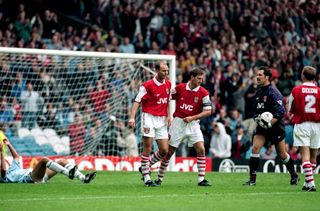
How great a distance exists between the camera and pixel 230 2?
32.1 meters

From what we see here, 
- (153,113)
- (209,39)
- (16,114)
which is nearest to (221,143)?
(209,39)

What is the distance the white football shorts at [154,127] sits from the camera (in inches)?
634

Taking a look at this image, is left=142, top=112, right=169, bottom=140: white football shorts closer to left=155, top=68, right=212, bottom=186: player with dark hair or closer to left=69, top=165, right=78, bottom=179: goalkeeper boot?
left=155, top=68, right=212, bottom=186: player with dark hair

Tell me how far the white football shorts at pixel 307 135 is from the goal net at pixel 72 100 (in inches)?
296

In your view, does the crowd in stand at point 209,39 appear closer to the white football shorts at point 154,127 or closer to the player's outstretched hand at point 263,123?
the white football shorts at point 154,127

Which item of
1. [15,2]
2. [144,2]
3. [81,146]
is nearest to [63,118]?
[81,146]

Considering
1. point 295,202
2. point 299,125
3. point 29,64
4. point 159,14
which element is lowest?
point 295,202

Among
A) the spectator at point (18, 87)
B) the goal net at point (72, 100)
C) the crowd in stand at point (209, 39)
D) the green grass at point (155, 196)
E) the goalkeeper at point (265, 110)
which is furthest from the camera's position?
the crowd in stand at point (209, 39)

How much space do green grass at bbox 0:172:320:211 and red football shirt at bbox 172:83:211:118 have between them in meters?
1.33

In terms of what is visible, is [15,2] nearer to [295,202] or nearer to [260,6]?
[260,6]

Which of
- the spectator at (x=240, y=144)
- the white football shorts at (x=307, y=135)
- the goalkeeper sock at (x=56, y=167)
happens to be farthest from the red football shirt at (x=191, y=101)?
the spectator at (x=240, y=144)

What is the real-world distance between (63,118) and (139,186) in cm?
755

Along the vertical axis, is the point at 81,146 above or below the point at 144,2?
below

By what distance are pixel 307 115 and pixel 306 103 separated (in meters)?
0.20
